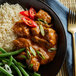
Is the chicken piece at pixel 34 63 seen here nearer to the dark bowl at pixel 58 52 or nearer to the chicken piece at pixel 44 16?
the dark bowl at pixel 58 52

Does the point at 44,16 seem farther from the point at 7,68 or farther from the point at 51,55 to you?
the point at 7,68

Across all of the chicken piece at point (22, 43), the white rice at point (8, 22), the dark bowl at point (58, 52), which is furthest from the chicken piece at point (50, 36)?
the white rice at point (8, 22)

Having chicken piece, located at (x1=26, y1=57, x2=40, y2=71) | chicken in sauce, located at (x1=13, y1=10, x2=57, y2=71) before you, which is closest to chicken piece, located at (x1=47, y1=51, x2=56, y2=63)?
chicken in sauce, located at (x1=13, y1=10, x2=57, y2=71)

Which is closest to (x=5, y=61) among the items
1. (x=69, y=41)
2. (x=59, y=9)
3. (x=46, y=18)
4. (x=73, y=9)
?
(x=46, y=18)

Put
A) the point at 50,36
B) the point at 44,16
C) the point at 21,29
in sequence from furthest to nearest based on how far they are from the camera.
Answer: the point at 44,16, the point at 21,29, the point at 50,36

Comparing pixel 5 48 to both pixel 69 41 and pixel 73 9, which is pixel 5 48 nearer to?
pixel 69 41

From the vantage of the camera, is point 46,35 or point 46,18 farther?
point 46,18

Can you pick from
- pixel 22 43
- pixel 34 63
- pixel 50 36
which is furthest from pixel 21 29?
pixel 34 63
